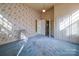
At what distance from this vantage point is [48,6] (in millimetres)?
2100

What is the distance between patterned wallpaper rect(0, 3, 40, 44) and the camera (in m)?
2.01

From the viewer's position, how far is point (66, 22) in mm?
2131

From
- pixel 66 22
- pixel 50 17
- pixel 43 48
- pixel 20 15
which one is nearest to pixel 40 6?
pixel 50 17

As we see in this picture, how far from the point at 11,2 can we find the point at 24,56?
1064 millimetres

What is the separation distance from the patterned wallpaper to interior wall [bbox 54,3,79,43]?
16.2 inches

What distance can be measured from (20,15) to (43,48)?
79cm

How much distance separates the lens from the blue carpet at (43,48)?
6.77ft

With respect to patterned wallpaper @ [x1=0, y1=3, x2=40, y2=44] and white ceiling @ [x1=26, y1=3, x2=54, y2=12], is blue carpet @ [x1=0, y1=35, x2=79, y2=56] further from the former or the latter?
white ceiling @ [x1=26, y1=3, x2=54, y2=12]

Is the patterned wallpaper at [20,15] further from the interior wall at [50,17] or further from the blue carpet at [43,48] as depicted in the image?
the blue carpet at [43,48]

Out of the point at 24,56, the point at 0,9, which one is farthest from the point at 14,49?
the point at 0,9

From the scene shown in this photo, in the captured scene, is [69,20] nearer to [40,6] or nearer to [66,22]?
[66,22]

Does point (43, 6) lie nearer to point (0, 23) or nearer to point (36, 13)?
point (36, 13)

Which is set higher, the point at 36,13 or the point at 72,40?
→ the point at 36,13

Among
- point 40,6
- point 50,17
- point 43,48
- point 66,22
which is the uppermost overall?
point 40,6
